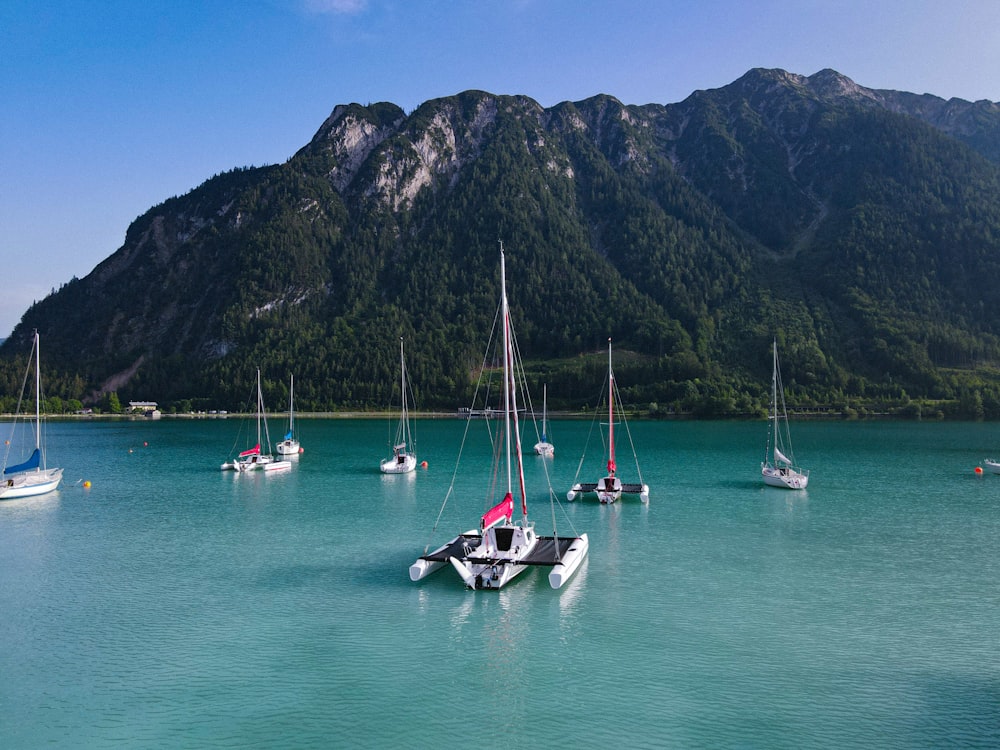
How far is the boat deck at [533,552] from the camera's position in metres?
28.1

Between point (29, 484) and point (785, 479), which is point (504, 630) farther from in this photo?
point (29, 484)

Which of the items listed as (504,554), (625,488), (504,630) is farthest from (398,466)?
(504,630)

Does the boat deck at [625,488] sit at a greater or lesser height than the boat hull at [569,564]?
lesser

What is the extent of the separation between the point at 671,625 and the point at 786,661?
13.5 ft

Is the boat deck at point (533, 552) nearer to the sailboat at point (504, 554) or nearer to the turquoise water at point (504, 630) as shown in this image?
the sailboat at point (504, 554)

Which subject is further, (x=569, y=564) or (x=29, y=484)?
(x=29, y=484)

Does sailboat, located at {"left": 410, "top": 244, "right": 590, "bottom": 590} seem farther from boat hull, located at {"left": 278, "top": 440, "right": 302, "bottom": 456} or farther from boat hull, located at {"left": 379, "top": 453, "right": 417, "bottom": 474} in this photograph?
boat hull, located at {"left": 278, "top": 440, "right": 302, "bottom": 456}

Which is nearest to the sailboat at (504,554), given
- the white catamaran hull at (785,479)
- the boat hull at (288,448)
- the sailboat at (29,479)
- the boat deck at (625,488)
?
the boat deck at (625,488)

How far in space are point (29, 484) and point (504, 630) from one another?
48553 millimetres

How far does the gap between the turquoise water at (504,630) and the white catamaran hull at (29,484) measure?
6.89 meters

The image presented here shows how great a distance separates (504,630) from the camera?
23.7m

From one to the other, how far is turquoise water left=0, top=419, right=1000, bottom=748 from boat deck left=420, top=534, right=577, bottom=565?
3.43 feet

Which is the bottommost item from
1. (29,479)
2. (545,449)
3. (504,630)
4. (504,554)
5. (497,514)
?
(504,630)

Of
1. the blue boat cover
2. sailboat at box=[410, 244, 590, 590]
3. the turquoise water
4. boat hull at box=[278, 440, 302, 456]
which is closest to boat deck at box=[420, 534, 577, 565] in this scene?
sailboat at box=[410, 244, 590, 590]
